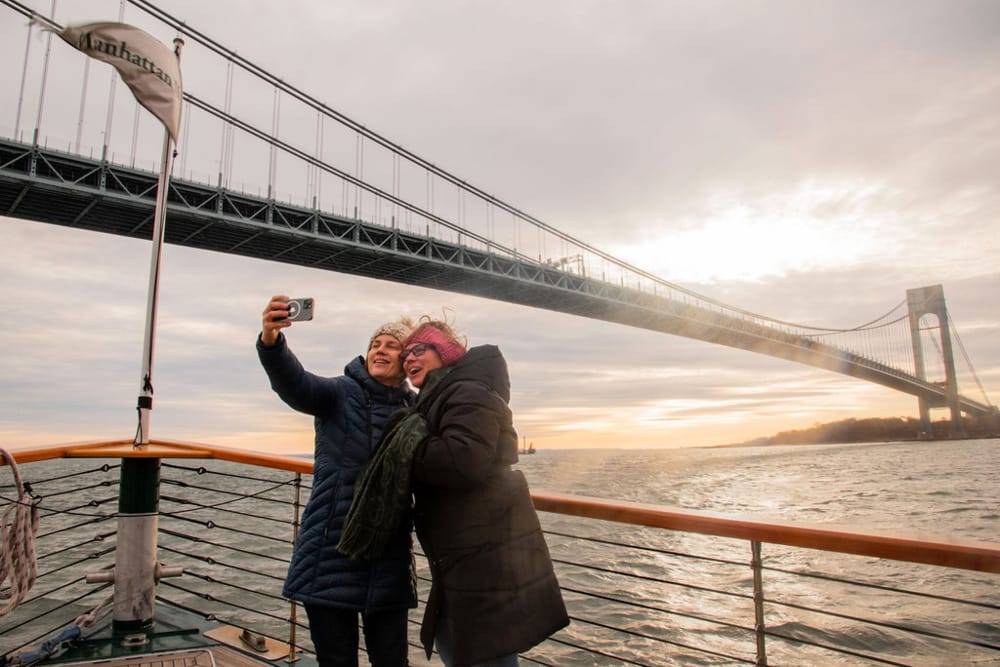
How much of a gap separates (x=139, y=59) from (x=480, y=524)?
8.02 ft

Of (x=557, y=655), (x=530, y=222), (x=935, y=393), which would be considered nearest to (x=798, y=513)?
(x=557, y=655)

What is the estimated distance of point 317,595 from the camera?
4.75ft

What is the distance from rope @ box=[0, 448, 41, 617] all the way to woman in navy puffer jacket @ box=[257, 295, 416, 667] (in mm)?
759

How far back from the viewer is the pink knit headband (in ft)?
4.53

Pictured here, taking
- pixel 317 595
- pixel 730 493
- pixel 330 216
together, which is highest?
pixel 330 216

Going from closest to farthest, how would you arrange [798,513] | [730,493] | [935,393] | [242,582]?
1. [242,582]
2. [798,513]
3. [730,493]
4. [935,393]

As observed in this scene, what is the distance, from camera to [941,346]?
38438 millimetres

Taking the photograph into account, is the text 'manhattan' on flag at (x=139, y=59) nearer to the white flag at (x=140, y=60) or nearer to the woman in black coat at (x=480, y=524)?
the white flag at (x=140, y=60)

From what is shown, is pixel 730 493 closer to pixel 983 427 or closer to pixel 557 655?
pixel 557 655

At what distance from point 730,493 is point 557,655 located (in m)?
13.8

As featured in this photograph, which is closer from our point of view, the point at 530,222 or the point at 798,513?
the point at 798,513

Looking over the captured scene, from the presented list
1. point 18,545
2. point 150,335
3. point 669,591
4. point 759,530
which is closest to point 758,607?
point 759,530

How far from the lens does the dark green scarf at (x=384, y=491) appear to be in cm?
126

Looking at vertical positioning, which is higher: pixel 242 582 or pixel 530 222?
pixel 530 222
